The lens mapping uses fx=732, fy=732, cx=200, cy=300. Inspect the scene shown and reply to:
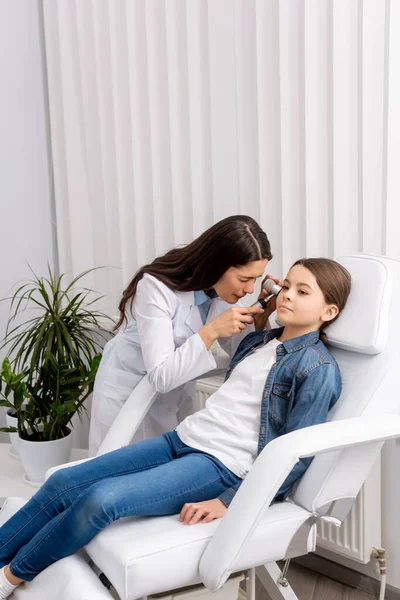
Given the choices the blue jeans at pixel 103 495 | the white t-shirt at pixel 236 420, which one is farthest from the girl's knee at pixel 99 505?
the white t-shirt at pixel 236 420

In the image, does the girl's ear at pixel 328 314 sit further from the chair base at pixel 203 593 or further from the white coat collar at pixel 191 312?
the chair base at pixel 203 593

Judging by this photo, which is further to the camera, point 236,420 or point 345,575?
point 345,575

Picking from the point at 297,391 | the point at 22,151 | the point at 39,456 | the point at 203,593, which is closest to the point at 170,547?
the point at 203,593

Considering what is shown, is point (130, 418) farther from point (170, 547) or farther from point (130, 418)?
point (170, 547)

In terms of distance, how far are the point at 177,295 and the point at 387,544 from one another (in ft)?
3.09

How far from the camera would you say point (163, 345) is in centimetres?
183

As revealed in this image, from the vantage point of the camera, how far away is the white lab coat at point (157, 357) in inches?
70.6

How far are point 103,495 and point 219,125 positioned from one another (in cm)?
135

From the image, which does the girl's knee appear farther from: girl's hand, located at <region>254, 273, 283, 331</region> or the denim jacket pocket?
girl's hand, located at <region>254, 273, 283, 331</region>

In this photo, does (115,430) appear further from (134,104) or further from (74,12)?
(74,12)

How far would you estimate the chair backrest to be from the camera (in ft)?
4.94

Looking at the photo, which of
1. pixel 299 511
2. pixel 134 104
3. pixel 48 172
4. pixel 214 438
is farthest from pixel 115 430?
pixel 48 172

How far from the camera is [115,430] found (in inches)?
70.2

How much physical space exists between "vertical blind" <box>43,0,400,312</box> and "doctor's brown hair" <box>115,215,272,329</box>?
34cm
